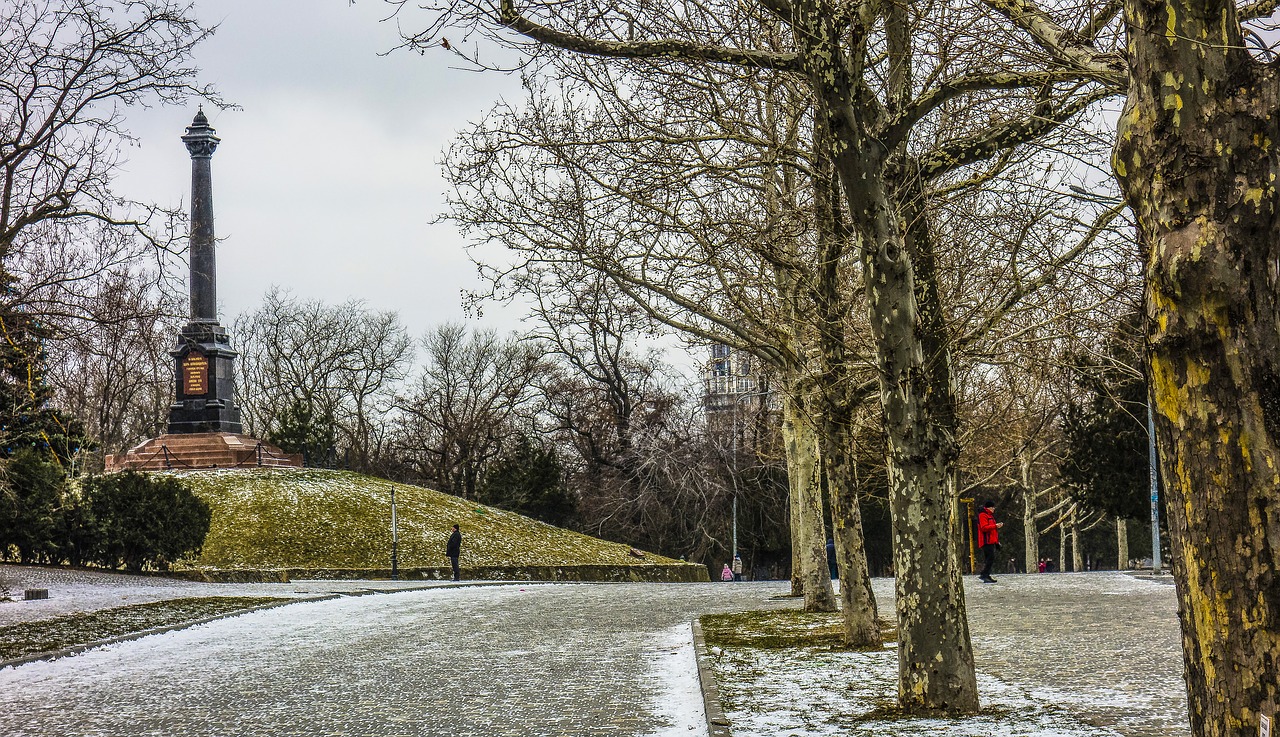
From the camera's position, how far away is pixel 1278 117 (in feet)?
13.9

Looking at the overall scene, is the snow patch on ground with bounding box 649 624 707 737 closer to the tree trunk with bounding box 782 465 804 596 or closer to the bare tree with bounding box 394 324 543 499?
the tree trunk with bounding box 782 465 804 596

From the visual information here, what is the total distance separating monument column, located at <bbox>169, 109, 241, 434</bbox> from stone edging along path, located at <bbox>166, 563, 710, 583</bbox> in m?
12.0

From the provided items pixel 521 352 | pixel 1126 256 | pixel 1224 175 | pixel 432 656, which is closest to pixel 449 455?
pixel 521 352

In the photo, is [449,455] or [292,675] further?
[449,455]

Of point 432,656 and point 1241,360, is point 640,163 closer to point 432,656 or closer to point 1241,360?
point 432,656

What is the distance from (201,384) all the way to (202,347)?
4.97ft

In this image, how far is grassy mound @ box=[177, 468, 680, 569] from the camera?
4206 centimetres

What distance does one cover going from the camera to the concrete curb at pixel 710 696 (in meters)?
7.80

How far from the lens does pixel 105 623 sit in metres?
17.5

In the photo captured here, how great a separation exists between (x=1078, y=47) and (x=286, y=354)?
65.7 metres

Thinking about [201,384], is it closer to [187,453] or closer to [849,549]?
[187,453]

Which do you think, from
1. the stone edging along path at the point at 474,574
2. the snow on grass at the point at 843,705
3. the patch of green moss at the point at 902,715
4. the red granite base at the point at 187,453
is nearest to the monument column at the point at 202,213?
the red granite base at the point at 187,453

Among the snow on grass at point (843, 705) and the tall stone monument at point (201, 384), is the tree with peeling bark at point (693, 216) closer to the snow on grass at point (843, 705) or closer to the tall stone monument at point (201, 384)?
the snow on grass at point (843, 705)

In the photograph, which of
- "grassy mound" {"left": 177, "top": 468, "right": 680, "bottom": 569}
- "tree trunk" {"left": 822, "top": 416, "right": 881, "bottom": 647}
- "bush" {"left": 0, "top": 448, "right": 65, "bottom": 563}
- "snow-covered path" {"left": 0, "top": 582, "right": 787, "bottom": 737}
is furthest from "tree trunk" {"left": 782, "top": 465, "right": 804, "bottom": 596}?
"bush" {"left": 0, "top": 448, "right": 65, "bottom": 563}
